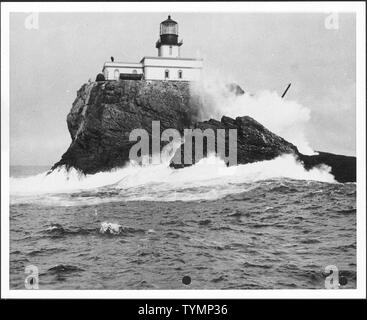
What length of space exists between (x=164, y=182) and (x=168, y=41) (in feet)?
11.5

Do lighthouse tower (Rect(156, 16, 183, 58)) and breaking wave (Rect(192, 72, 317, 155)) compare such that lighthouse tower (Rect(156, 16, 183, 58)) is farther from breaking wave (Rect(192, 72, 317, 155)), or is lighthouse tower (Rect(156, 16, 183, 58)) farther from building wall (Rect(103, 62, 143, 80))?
breaking wave (Rect(192, 72, 317, 155))

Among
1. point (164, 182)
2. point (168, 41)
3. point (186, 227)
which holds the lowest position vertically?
point (186, 227)

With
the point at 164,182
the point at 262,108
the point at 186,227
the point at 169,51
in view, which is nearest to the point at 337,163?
the point at 262,108

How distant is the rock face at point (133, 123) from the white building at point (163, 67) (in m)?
0.33

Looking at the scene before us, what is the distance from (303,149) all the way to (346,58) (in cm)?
257

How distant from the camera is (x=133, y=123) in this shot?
43.5ft

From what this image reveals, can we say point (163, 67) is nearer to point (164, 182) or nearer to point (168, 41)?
point (168, 41)

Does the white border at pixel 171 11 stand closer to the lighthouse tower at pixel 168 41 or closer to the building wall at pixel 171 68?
the lighthouse tower at pixel 168 41

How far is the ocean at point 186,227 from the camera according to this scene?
9.23 meters

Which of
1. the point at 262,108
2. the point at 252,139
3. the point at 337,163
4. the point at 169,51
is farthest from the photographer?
the point at 169,51

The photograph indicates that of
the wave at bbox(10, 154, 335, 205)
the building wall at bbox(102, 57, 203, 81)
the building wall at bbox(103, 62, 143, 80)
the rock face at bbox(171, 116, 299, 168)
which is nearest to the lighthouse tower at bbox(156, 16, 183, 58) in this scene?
the building wall at bbox(102, 57, 203, 81)

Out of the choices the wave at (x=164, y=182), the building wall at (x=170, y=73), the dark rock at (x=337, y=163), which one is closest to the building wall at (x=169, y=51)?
the building wall at (x=170, y=73)

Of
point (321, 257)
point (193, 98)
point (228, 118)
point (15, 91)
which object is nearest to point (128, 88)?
point (193, 98)

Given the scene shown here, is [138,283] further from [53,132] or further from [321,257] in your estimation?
[53,132]
